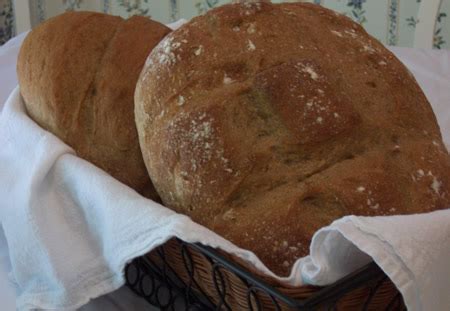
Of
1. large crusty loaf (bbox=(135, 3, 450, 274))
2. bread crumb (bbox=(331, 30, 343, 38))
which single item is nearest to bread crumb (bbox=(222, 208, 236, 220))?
large crusty loaf (bbox=(135, 3, 450, 274))

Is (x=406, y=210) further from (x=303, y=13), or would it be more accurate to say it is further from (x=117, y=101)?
(x=117, y=101)

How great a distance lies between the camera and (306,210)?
583 millimetres

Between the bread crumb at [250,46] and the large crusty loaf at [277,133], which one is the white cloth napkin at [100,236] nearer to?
the large crusty loaf at [277,133]

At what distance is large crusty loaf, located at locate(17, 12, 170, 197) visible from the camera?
759 mm

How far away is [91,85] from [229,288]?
0.36 m

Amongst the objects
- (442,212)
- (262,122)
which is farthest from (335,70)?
(442,212)

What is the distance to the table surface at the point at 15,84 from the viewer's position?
670 mm

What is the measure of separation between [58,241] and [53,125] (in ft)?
0.58

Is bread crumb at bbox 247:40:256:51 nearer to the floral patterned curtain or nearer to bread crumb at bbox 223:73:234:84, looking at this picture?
bread crumb at bbox 223:73:234:84

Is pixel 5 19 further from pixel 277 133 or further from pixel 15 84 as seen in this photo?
pixel 277 133

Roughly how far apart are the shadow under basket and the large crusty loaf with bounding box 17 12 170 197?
15 cm

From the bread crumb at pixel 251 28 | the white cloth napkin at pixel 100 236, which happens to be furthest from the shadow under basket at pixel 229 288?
the bread crumb at pixel 251 28

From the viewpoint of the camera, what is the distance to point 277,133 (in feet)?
2.03

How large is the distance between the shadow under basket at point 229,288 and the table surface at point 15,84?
21mm
